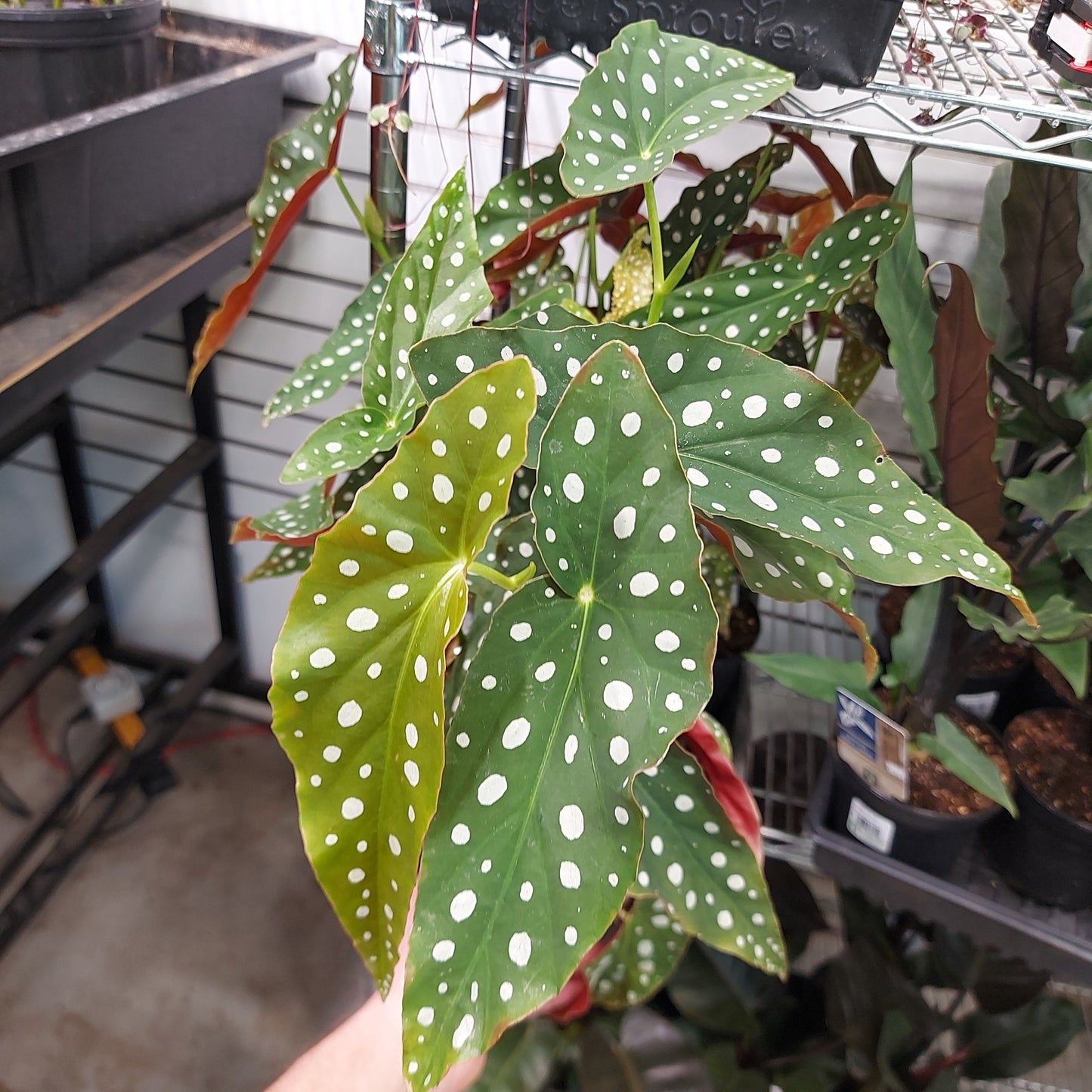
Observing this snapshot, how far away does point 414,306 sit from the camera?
0.57 metres

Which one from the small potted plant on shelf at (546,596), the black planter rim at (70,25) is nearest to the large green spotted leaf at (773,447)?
the small potted plant on shelf at (546,596)

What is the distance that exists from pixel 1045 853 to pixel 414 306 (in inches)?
28.7

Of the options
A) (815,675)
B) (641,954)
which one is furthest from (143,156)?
(641,954)

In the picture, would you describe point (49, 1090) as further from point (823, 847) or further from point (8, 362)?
point (823, 847)

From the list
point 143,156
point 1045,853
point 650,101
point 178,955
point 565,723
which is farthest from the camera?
point 178,955

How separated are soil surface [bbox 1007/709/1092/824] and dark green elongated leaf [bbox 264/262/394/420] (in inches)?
28.6

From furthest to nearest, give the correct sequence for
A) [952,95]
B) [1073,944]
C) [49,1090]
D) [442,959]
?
[49,1090], [1073,944], [952,95], [442,959]

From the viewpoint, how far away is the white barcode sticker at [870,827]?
77 cm

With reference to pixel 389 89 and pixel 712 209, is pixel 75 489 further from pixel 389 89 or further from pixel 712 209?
pixel 712 209

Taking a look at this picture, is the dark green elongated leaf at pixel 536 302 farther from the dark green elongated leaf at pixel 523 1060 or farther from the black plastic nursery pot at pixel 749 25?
the dark green elongated leaf at pixel 523 1060

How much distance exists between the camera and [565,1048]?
1.00m

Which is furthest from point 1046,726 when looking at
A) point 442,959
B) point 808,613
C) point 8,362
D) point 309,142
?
point 8,362

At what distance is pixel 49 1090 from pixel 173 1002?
193 millimetres

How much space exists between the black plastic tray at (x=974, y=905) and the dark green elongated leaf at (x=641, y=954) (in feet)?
0.60
